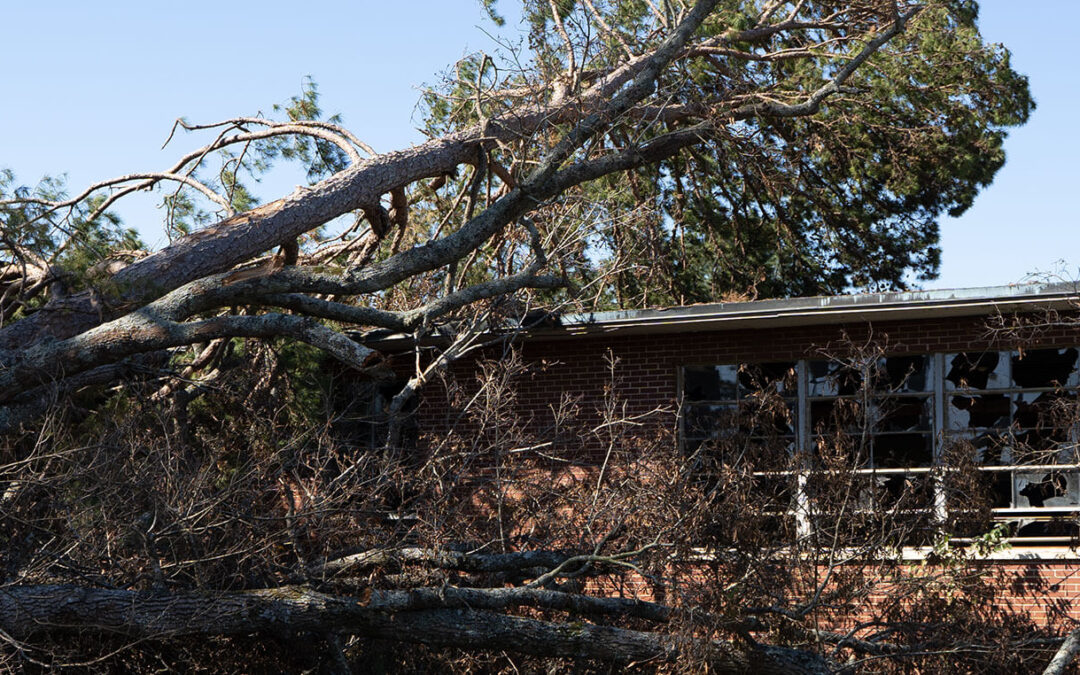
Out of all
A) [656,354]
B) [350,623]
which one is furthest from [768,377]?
[350,623]

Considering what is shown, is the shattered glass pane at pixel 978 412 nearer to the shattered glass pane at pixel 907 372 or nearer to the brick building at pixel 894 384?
the brick building at pixel 894 384

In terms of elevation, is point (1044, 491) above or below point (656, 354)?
below

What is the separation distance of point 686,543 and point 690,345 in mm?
3883

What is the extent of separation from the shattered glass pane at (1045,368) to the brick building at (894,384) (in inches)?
0.6

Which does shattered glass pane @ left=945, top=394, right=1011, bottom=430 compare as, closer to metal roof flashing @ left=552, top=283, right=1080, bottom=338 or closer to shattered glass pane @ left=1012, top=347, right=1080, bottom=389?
shattered glass pane @ left=1012, top=347, right=1080, bottom=389

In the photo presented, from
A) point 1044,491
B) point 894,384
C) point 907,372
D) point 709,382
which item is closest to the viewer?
point 1044,491

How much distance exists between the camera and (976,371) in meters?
13.0

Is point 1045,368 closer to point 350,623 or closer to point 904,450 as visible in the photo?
point 904,450

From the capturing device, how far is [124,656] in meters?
9.60

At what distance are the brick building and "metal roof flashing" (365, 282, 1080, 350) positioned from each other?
2 cm

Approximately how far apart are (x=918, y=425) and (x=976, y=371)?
85 cm

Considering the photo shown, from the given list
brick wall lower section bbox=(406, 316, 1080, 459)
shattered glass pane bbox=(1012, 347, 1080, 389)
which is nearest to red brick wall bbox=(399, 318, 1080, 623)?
brick wall lower section bbox=(406, 316, 1080, 459)

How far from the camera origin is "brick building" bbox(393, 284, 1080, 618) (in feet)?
37.8

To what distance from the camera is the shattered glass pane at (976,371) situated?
1288 cm
